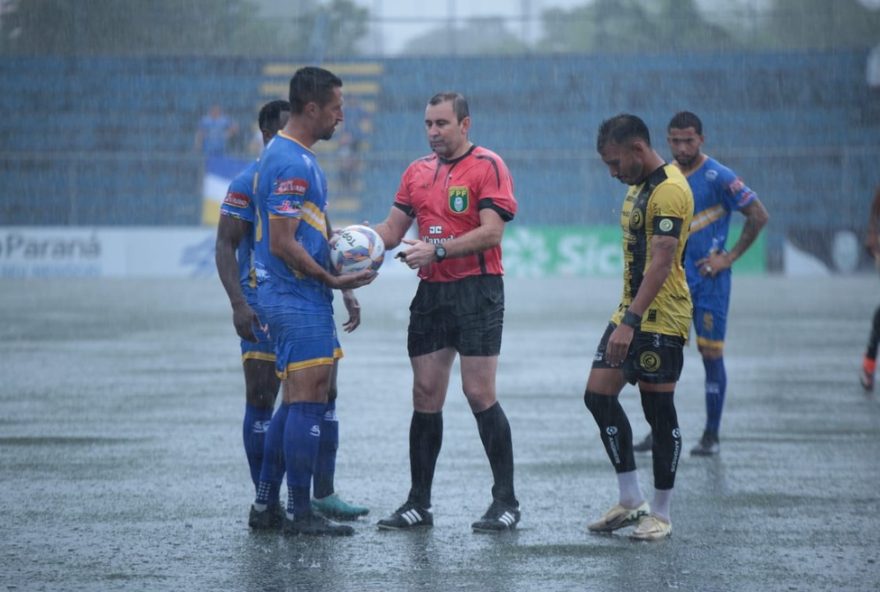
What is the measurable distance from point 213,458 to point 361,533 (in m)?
2.24

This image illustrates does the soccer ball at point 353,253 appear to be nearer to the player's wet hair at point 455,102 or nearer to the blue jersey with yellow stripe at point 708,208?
the player's wet hair at point 455,102

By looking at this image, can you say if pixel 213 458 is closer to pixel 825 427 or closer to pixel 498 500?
pixel 498 500

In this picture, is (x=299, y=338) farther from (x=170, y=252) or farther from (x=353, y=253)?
(x=170, y=252)

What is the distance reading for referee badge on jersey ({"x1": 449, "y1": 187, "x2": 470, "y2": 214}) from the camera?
260 inches

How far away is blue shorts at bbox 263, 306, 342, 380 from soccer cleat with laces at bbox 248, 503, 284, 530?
0.66m

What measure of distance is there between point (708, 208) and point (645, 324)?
9.07 feet

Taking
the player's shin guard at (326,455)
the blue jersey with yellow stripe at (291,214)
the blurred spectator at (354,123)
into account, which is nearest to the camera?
the blue jersey with yellow stripe at (291,214)

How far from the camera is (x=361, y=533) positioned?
6.43 m

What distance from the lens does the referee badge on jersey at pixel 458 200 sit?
659cm

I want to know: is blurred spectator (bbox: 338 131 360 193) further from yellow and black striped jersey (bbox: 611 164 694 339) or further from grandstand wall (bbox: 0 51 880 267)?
yellow and black striped jersey (bbox: 611 164 694 339)

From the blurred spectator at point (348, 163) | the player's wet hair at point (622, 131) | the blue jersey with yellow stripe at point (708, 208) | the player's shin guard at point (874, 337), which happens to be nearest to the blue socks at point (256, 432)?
the player's wet hair at point (622, 131)

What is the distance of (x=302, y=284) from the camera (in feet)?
20.8

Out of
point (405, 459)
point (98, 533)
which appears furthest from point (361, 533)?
point (405, 459)

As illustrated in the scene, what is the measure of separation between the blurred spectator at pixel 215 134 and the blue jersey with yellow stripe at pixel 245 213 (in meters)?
25.3
